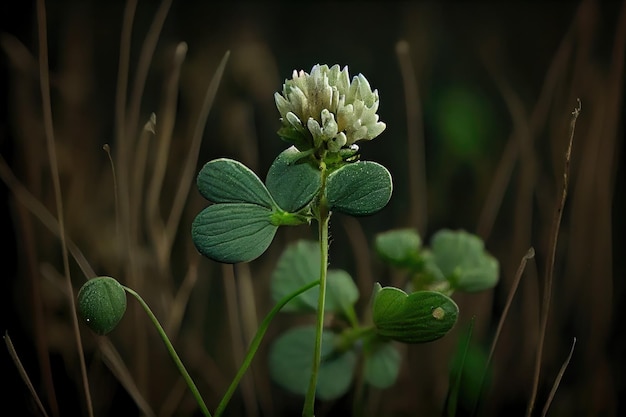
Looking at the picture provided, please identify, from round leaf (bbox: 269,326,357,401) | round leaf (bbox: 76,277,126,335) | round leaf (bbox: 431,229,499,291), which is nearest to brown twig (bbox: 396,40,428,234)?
round leaf (bbox: 431,229,499,291)

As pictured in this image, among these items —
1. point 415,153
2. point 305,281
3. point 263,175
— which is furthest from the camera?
point 263,175

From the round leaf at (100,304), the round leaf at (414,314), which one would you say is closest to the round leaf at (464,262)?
the round leaf at (414,314)

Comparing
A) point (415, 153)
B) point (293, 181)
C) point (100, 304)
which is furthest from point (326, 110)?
point (415, 153)

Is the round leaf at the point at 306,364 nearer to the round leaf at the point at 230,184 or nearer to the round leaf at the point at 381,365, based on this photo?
the round leaf at the point at 381,365

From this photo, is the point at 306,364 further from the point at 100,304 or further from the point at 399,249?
the point at 100,304

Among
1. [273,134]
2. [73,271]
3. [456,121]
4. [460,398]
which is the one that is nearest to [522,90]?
[456,121]

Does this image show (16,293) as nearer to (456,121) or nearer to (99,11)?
(99,11)
